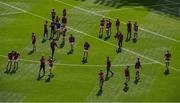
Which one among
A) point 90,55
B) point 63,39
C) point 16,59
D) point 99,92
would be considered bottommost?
point 99,92

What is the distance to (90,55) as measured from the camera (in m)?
53.9

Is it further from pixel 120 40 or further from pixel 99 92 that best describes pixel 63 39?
pixel 99 92

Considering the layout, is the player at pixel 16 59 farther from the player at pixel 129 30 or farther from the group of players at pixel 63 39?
the player at pixel 129 30

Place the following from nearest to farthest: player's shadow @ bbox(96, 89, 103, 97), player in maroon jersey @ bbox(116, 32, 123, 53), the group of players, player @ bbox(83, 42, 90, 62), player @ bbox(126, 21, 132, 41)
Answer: player's shadow @ bbox(96, 89, 103, 97), the group of players, player @ bbox(83, 42, 90, 62), player in maroon jersey @ bbox(116, 32, 123, 53), player @ bbox(126, 21, 132, 41)

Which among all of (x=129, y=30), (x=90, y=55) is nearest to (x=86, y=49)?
(x=90, y=55)

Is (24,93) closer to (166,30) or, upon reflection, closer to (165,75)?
(165,75)

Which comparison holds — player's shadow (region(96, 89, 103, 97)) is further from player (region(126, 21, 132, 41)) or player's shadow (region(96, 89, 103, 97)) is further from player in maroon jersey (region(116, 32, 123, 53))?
player (region(126, 21, 132, 41))

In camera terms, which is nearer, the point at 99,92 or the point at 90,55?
the point at 99,92

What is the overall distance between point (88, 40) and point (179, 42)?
10.7 m

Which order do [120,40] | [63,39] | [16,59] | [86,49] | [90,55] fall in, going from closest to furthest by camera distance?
[16,59]
[86,49]
[90,55]
[120,40]
[63,39]

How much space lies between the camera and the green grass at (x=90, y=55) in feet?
150

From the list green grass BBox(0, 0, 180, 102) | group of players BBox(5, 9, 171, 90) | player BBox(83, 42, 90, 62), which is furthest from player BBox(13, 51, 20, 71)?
player BBox(83, 42, 90, 62)

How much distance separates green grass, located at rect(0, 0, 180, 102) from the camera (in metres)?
45.6

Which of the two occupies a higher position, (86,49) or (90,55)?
(86,49)
